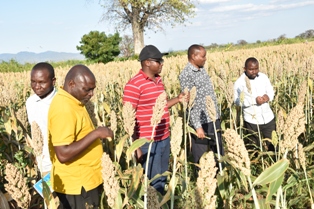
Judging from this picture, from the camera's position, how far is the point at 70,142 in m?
2.14

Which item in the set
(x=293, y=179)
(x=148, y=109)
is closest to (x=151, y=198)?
(x=293, y=179)

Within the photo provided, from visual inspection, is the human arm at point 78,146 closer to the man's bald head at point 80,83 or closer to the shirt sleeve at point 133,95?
the man's bald head at point 80,83

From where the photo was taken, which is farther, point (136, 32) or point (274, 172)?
point (136, 32)

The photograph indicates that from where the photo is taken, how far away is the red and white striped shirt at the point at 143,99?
3.09 m

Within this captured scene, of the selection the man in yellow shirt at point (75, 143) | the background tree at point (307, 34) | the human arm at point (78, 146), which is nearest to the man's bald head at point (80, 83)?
the man in yellow shirt at point (75, 143)

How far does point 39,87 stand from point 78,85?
2.85ft

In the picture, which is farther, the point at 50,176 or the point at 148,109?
the point at 148,109

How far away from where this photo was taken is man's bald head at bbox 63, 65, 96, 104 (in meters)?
2.26

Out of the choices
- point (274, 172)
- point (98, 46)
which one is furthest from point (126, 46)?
point (274, 172)

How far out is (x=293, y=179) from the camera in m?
2.52

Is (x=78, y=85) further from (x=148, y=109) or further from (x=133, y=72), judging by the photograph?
(x=133, y=72)

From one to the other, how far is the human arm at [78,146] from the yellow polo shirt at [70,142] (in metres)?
0.03

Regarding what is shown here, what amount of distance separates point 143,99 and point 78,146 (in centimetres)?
110

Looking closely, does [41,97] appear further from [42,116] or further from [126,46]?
[126,46]
